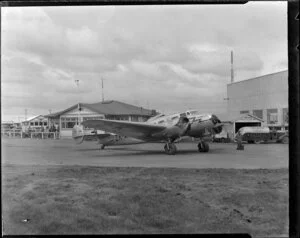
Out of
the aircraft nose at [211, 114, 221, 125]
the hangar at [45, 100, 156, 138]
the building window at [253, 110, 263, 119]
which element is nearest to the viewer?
the building window at [253, 110, 263, 119]

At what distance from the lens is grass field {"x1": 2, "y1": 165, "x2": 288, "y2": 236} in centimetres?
421

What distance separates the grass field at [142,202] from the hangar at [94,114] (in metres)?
2.42

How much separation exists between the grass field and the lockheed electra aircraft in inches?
172

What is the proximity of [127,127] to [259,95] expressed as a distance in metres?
6.46

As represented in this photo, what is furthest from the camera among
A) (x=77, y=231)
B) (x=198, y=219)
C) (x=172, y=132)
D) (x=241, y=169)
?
(x=172, y=132)

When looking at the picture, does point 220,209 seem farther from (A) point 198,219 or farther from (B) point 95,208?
(B) point 95,208

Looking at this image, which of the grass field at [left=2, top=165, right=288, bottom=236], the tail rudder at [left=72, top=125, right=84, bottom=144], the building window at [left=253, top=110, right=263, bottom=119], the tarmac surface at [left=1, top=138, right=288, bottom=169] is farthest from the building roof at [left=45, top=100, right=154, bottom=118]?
the building window at [left=253, top=110, right=263, bottom=119]

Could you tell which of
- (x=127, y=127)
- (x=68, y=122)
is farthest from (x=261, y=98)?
(x=68, y=122)

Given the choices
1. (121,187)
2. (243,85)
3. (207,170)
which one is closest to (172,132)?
(207,170)

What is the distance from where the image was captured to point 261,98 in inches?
265

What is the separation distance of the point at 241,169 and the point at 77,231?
193 inches

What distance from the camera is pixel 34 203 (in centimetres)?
496

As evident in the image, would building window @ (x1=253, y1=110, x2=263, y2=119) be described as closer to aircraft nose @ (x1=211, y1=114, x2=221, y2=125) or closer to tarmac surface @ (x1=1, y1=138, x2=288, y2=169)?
tarmac surface @ (x1=1, y1=138, x2=288, y2=169)

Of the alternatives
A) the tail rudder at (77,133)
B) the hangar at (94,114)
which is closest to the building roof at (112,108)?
the hangar at (94,114)
